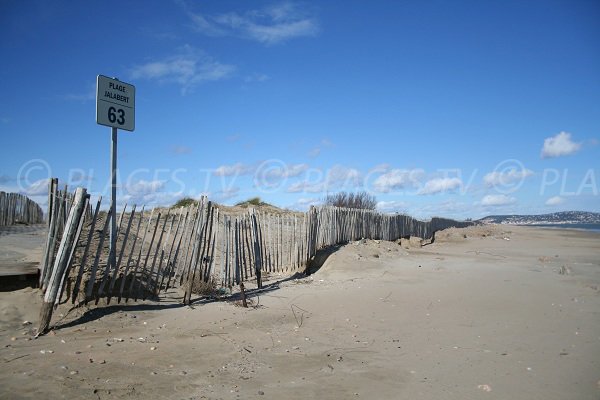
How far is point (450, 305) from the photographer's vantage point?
7.71m

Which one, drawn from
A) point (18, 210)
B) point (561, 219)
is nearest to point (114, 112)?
point (18, 210)

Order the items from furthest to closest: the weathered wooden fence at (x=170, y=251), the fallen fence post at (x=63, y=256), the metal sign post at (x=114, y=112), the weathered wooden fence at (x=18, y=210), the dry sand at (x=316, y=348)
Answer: the weathered wooden fence at (x=18, y=210)
the metal sign post at (x=114, y=112)
the weathered wooden fence at (x=170, y=251)
the fallen fence post at (x=63, y=256)
the dry sand at (x=316, y=348)

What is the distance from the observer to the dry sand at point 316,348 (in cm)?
395

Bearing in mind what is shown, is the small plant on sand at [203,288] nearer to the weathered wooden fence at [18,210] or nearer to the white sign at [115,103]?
the white sign at [115,103]

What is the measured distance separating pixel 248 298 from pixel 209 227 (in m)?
1.47

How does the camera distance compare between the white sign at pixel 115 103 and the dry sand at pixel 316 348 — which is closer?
the dry sand at pixel 316 348

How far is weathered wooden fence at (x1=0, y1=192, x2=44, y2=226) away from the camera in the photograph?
19062 mm

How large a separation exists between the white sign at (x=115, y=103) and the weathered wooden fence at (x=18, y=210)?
51.1 ft

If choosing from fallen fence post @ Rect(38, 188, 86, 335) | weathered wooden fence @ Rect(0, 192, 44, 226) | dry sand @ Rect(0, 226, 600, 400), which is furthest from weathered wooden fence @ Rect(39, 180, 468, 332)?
weathered wooden fence @ Rect(0, 192, 44, 226)

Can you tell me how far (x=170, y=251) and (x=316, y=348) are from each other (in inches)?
125

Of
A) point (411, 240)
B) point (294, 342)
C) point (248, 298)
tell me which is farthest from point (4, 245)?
point (411, 240)

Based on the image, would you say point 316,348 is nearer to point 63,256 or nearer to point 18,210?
point 63,256

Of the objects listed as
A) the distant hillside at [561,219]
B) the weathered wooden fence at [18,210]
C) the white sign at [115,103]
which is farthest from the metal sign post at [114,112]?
the distant hillside at [561,219]

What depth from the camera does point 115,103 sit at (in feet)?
21.8
